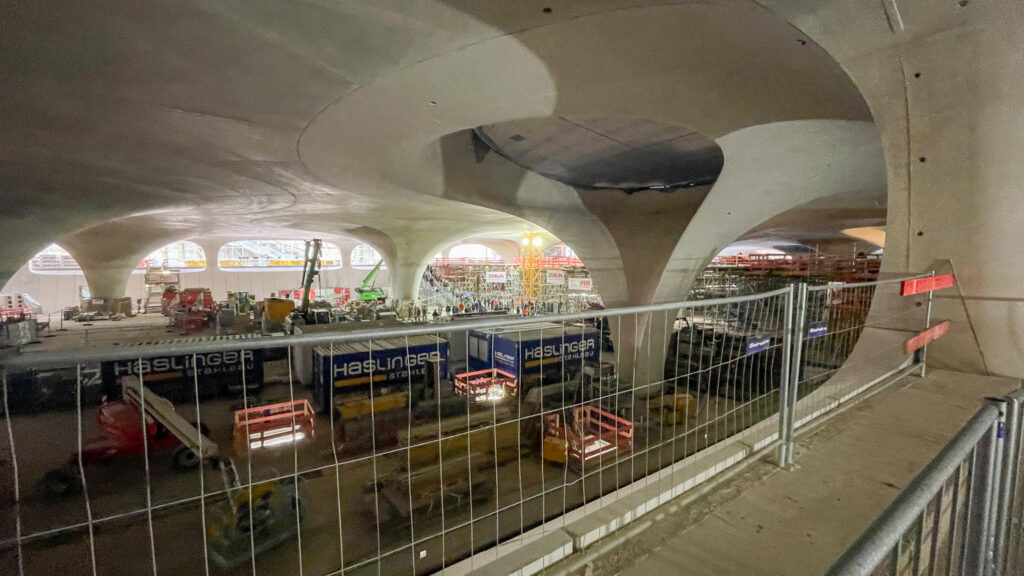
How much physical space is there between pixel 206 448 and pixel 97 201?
396 inches

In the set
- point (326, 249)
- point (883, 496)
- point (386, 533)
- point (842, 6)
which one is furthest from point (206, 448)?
point (326, 249)

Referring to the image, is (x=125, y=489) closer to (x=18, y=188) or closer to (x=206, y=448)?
(x=206, y=448)

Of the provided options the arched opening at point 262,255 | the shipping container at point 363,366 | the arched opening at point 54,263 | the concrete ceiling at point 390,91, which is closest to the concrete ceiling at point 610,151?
the concrete ceiling at point 390,91

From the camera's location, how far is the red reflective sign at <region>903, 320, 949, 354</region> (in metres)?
3.74

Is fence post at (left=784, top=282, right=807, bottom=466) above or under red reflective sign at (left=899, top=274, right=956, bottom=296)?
under

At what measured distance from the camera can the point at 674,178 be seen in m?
10.9

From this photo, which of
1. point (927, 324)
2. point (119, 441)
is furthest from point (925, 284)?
point (119, 441)

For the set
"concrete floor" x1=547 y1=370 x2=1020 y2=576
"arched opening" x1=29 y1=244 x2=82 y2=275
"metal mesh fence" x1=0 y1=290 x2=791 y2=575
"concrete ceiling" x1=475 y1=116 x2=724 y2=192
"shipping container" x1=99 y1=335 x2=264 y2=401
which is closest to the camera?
"concrete floor" x1=547 y1=370 x2=1020 y2=576

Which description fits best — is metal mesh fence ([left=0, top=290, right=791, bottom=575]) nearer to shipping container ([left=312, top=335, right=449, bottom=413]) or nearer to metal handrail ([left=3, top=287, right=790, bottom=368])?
shipping container ([left=312, top=335, right=449, bottom=413])

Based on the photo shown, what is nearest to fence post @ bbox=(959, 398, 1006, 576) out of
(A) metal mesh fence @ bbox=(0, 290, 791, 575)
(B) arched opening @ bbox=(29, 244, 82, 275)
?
(A) metal mesh fence @ bbox=(0, 290, 791, 575)

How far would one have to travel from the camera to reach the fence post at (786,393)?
275cm

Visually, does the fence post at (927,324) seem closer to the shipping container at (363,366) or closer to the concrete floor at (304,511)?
the concrete floor at (304,511)

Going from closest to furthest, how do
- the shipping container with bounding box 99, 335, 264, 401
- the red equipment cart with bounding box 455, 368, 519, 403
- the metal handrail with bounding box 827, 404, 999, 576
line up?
the metal handrail with bounding box 827, 404, 999, 576, the red equipment cart with bounding box 455, 368, 519, 403, the shipping container with bounding box 99, 335, 264, 401

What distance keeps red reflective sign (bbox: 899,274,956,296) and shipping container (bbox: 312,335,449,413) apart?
27.9 feet
